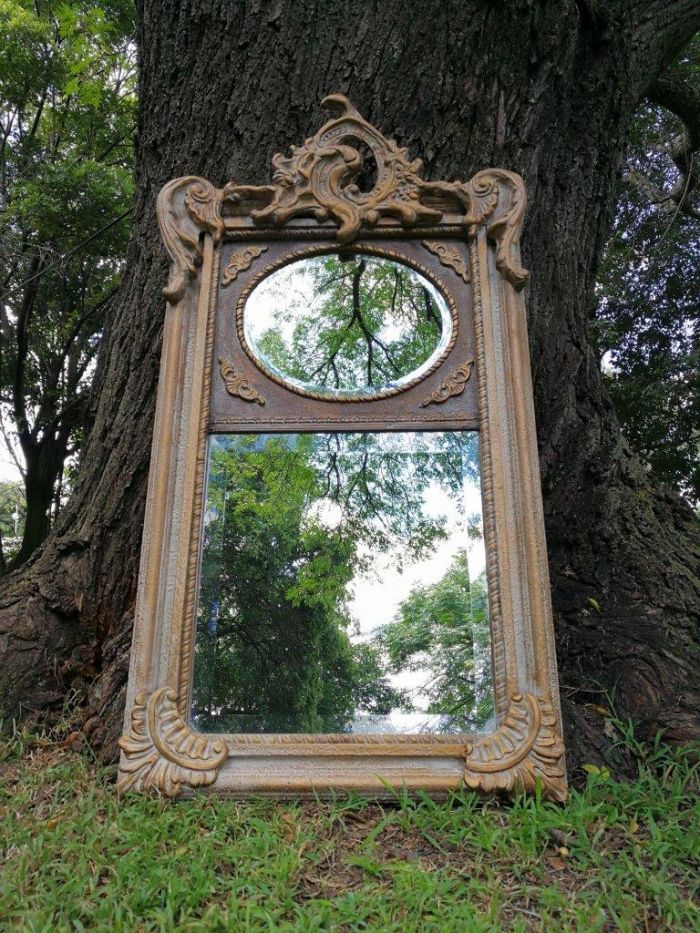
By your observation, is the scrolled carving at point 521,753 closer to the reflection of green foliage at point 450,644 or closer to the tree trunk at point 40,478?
the reflection of green foliage at point 450,644

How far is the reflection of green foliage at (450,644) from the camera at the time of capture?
2.17 m

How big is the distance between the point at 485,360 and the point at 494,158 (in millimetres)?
1081

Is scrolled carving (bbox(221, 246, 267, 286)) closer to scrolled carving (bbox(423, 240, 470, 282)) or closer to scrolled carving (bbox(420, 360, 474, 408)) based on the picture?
scrolled carving (bbox(423, 240, 470, 282))

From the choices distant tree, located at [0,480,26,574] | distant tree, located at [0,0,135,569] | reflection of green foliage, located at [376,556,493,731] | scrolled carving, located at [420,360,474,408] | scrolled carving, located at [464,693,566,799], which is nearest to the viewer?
scrolled carving, located at [464,693,566,799]

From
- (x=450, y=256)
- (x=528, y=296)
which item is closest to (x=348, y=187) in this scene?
(x=450, y=256)

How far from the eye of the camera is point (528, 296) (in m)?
3.08

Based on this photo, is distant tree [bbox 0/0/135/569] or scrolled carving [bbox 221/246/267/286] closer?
scrolled carving [bbox 221/246/267/286]

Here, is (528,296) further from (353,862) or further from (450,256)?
(353,862)

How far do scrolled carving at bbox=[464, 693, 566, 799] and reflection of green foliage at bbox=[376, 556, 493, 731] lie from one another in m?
0.10

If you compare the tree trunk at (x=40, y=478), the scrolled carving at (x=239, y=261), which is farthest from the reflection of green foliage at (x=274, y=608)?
the tree trunk at (x=40, y=478)

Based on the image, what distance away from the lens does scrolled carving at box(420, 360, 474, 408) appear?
2451 millimetres

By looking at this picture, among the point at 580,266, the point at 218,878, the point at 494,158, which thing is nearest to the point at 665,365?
the point at 580,266

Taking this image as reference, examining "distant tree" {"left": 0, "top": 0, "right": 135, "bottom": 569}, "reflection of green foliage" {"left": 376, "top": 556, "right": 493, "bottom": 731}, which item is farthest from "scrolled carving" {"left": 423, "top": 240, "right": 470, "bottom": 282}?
"distant tree" {"left": 0, "top": 0, "right": 135, "bottom": 569}

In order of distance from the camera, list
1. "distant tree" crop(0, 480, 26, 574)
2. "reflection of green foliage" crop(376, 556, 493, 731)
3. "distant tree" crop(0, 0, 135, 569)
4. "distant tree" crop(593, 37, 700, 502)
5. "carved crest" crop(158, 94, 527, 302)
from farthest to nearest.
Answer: "distant tree" crop(0, 480, 26, 574)
"distant tree" crop(593, 37, 700, 502)
"distant tree" crop(0, 0, 135, 569)
"carved crest" crop(158, 94, 527, 302)
"reflection of green foliage" crop(376, 556, 493, 731)
